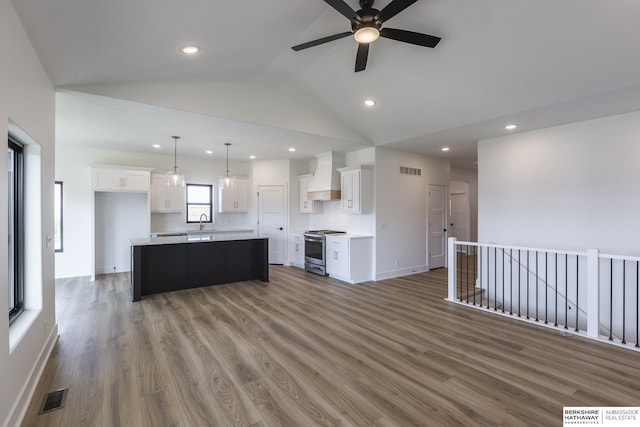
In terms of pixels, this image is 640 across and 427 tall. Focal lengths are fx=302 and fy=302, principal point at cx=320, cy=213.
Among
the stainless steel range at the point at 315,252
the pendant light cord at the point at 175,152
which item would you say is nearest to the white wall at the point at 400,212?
the stainless steel range at the point at 315,252

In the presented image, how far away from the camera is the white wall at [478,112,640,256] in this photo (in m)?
4.10

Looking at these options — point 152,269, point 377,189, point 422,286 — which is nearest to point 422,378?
point 422,286

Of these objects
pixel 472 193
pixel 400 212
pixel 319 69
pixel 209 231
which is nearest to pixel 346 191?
pixel 400 212

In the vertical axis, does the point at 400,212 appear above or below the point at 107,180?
below

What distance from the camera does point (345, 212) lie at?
6.70 metres

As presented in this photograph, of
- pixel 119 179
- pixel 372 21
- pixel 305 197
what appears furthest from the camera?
pixel 305 197

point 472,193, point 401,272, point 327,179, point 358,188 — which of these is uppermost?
point 327,179

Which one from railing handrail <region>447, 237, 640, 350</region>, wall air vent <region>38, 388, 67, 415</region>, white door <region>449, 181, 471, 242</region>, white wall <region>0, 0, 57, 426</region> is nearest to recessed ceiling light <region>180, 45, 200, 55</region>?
white wall <region>0, 0, 57, 426</region>

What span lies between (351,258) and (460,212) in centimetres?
543

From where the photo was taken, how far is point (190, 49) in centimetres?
318

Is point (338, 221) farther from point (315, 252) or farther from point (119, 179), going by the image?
point (119, 179)

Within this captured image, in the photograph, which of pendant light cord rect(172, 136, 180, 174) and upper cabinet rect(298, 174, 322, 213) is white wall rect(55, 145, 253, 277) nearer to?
pendant light cord rect(172, 136, 180, 174)

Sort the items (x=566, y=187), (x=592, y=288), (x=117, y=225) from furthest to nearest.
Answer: (x=117, y=225), (x=566, y=187), (x=592, y=288)

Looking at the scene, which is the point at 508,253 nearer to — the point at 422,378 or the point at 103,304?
the point at 422,378
